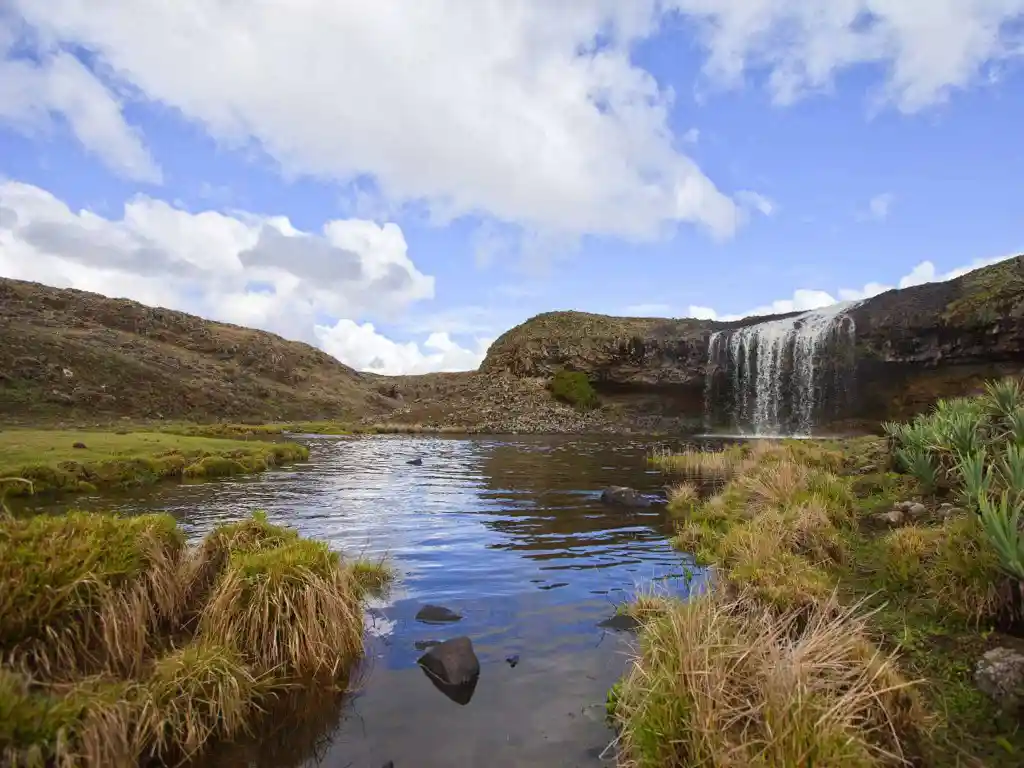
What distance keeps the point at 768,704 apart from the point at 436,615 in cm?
571

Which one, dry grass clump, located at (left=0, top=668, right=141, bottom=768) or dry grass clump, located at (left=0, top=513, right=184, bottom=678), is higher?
dry grass clump, located at (left=0, top=513, right=184, bottom=678)

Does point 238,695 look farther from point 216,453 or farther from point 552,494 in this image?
point 216,453

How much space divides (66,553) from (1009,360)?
184 ft

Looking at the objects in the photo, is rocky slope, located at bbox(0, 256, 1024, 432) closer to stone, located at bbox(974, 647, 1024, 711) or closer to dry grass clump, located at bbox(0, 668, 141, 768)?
stone, located at bbox(974, 647, 1024, 711)

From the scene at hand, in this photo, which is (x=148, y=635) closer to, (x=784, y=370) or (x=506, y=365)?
(x=784, y=370)

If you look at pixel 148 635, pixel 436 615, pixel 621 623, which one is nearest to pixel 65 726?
pixel 148 635

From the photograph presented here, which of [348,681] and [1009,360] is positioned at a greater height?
[1009,360]

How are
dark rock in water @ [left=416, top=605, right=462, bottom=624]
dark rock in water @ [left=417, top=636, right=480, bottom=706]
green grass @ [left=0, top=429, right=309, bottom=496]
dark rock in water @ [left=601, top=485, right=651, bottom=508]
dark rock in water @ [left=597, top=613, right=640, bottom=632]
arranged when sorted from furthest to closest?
green grass @ [left=0, top=429, right=309, bottom=496] → dark rock in water @ [left=601, top=485, right=651, bottom=508] → dark rock in water @ [left=416, top=605, right=462, bottom=624] → dark rock in water @ [left=597, top=613, right=640, bottom=632] → dark rock in water @ [left=417, top=636, right=480, bottom=706]

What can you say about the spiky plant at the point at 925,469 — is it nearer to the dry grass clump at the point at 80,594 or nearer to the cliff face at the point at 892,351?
the dry grass clump at the point at 80,594

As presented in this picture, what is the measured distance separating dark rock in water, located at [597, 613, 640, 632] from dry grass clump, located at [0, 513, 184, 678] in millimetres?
5675

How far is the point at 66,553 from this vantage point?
6297 millimetres

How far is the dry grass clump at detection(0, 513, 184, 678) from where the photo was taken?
5566 millimetres

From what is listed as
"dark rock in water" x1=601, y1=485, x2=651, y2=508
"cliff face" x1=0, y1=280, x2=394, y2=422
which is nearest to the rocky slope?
"cliff face" x1=0, y1=280, x2=394, y2=422

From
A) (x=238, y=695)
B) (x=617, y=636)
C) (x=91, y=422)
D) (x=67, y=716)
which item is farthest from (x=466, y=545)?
(x=91, y=422)
